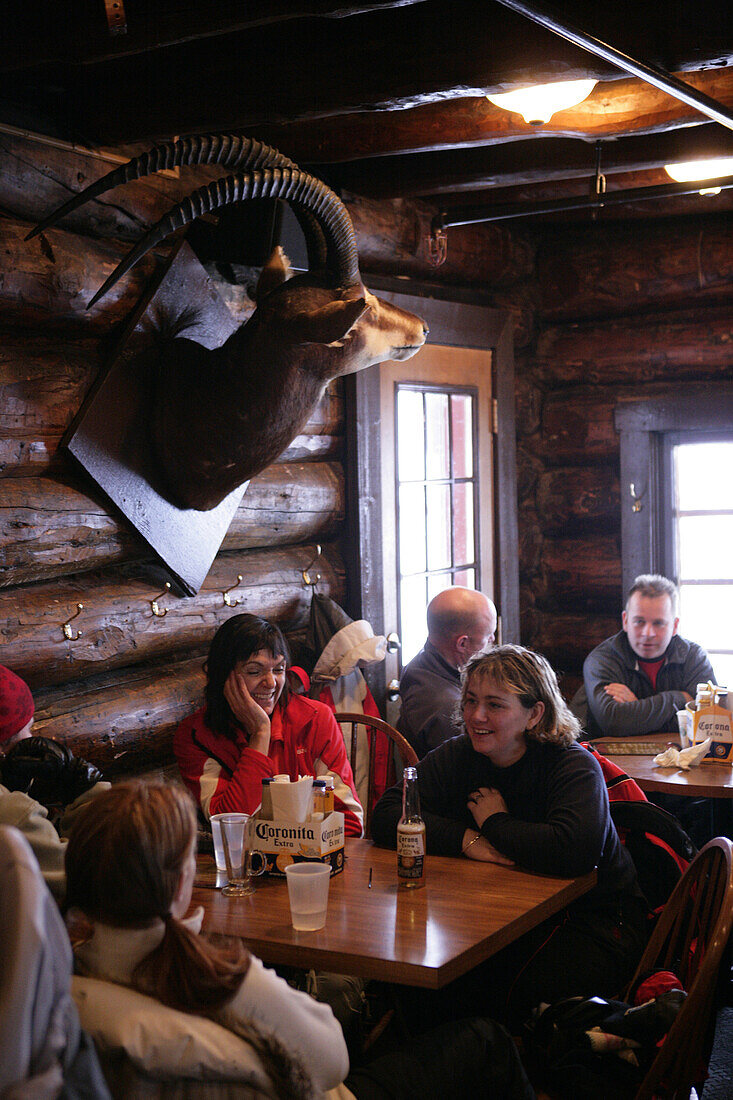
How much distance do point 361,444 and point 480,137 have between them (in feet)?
4.68

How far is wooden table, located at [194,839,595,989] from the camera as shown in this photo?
7.45 feet

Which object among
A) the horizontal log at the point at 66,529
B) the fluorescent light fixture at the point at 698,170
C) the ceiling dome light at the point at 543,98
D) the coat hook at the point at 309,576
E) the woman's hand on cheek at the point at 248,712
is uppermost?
the fluorescent light fixture at the point at 698,170

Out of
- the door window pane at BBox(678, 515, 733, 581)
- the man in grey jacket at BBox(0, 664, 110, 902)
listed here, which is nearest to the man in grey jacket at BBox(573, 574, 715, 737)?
the door window pane at BBox(678, 515, 733, 581)

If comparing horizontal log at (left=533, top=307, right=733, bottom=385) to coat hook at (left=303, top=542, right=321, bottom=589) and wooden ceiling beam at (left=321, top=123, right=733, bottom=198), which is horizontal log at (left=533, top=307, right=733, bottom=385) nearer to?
wooden ceiling beam at (left=321, top=123, right=733, bottom=198)

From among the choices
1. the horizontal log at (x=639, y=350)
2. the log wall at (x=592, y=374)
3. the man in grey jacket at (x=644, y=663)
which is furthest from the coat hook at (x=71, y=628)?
the horizontal log at (x=639, y=350)

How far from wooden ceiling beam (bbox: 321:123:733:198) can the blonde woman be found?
2.13 metres

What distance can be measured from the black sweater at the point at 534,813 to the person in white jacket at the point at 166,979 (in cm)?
114

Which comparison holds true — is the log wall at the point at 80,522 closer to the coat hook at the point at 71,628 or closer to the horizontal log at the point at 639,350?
the coat hook at the point at 71,628

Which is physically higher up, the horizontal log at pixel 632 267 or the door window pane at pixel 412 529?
the horizontal log at pixel 632 267

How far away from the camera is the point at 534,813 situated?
116 inches

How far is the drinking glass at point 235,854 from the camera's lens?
8.79 feet

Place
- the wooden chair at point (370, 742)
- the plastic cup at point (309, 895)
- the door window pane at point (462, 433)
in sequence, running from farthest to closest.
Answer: the door window pane at point (462, 433) < the wooden chair at point (370, 742) < the plastic cup at point (309, 895)

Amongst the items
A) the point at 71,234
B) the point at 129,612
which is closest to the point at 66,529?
the point at 129,612

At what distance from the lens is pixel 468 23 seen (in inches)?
120
